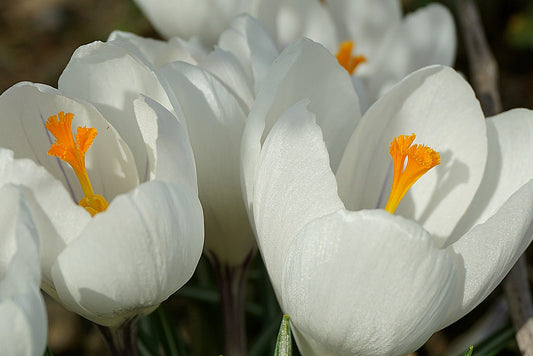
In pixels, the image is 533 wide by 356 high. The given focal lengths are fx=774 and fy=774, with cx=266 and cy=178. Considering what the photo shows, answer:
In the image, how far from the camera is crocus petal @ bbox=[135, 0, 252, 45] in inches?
50.4

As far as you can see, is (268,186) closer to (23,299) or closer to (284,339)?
(284,339)

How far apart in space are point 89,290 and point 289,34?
713 mm

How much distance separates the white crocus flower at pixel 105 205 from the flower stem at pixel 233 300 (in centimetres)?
21

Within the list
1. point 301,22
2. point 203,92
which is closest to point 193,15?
point 301,22

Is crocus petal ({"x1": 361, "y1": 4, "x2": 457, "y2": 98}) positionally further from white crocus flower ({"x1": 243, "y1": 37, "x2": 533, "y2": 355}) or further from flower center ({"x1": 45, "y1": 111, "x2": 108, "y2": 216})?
flower center ({"x1": 45, "y1": 111, "x2": 108, "y2": 216})

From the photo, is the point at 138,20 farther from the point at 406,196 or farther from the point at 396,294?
the point at 396,294

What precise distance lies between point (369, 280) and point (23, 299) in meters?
0.30

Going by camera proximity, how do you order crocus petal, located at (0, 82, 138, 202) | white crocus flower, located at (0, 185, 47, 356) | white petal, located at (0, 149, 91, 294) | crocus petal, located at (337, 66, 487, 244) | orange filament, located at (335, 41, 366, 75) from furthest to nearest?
orange filament, located at (335, 41, 366, 75) < crocus petal, located at (337, 66, 487, 244) < crocus petal, located at (0, 82, 138, 202) < white petal, located at (0, 149, 91, 294) < white crocus flower, located at (0, 185, 47, 356)

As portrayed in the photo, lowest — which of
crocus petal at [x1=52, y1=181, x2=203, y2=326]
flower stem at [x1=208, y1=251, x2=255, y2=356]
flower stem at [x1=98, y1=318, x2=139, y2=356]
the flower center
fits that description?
flower stem at [x1=208, y1=251, x2=255, y2=356]

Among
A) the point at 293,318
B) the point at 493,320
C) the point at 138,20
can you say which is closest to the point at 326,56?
the point at 293,318

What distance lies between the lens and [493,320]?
1405mm

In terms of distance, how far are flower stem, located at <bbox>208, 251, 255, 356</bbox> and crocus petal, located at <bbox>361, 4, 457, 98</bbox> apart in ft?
1.48

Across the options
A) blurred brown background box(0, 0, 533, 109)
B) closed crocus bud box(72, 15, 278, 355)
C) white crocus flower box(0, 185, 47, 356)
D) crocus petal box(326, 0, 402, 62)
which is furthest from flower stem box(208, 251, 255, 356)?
blurred brown background box(0, 0, 533, 109)

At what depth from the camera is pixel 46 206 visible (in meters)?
0.73
